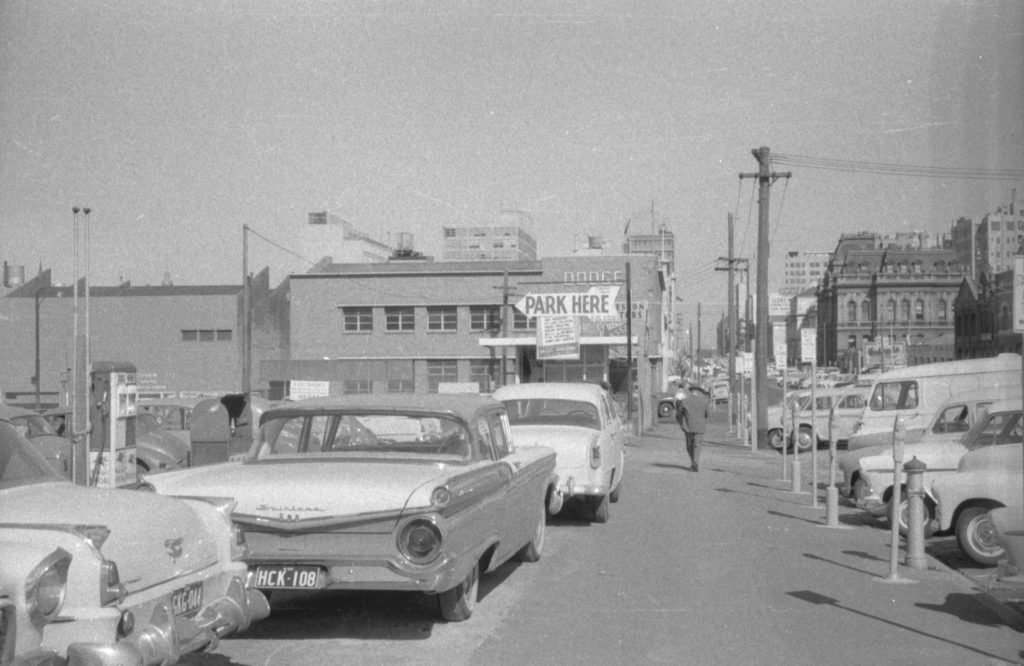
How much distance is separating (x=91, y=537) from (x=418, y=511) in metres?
2.43

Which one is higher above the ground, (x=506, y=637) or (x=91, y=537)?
(x=91, y=537)

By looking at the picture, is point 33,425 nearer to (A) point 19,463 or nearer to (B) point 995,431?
(A) point 19,463

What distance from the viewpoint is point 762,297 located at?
107 ft

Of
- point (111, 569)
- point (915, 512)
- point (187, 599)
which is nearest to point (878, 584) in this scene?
point (915, 512)

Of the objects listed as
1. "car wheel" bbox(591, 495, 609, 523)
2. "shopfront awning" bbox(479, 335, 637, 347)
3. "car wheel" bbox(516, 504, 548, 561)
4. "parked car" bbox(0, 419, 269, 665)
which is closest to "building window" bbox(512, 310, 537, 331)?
"shopfront awning" bbox(479, 335, 637, 347)

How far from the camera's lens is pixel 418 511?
6723 millimetres

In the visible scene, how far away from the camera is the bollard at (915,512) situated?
9984 mm

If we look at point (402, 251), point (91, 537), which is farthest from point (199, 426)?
point (402, 251)

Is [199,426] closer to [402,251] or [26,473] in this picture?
[26,473]

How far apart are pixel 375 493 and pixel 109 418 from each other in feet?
18.7

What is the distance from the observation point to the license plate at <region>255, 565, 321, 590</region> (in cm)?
683

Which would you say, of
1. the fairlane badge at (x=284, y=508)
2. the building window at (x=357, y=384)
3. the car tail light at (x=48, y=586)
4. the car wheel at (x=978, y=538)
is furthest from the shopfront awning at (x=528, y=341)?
the car tail light at (x=48, y=586)

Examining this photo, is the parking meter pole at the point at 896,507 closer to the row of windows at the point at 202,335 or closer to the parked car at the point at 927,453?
the parked car at the point at 927,453

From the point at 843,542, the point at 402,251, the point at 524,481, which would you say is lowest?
the point at 843,542
